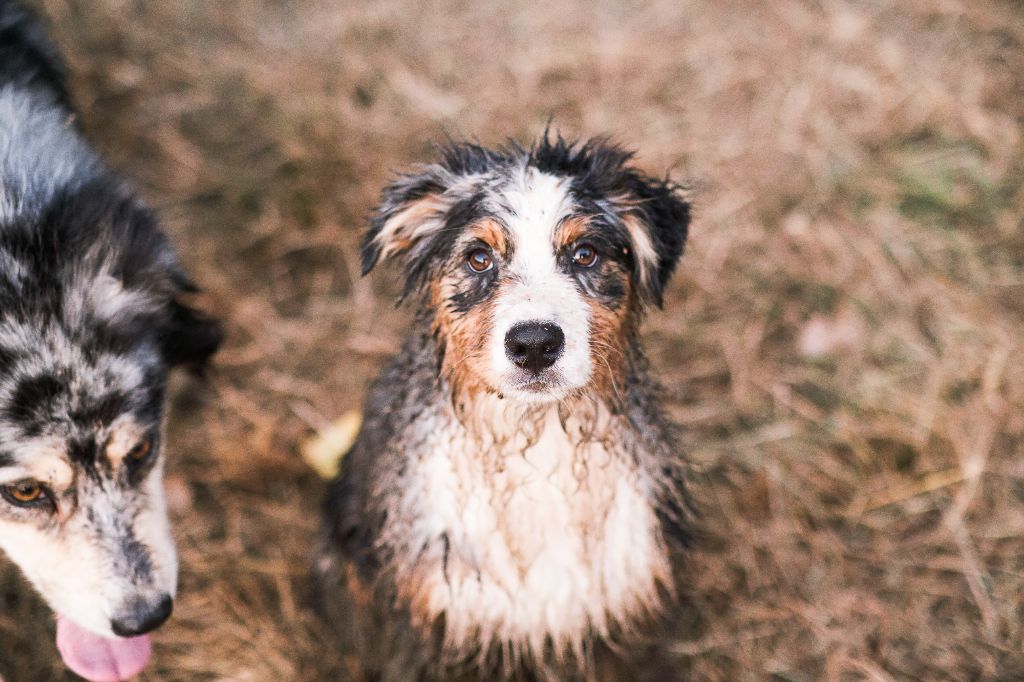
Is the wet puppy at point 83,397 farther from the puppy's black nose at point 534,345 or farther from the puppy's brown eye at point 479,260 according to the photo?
the puppy's black nose at point 534,345

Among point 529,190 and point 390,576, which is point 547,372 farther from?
point 390,576

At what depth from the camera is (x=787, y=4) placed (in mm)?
5176

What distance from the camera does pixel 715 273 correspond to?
429cm

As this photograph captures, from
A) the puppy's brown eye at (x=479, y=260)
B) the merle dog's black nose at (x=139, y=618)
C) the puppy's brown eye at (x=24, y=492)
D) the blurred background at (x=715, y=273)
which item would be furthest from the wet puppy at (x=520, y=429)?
the puppy's brown eye at (x=24, y=492)

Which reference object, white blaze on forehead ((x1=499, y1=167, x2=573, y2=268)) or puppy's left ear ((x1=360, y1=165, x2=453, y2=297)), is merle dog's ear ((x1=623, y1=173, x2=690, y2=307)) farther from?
puppy's left ear ((x1=360, y1=165, x2=453, y2=297))

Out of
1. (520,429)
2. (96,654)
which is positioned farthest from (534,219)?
(96,654)

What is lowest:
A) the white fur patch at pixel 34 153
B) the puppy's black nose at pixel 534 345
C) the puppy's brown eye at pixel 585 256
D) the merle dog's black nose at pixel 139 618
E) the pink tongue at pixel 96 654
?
the pink tongue at pixel 96 654

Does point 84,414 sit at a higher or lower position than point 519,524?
lower

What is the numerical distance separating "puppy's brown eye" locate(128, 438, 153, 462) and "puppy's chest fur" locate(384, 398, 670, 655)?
0.81 m

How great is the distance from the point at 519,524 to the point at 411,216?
99cm

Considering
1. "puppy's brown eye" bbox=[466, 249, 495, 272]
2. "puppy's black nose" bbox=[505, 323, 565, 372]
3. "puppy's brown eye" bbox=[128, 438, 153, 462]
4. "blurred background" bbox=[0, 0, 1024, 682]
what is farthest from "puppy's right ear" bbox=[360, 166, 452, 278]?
"blurred background" bbox=[0, 0, 1024, 682]

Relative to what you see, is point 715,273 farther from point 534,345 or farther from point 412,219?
point 534,345

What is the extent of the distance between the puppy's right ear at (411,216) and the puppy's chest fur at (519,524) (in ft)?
1.70

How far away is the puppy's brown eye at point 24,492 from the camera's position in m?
2.44
